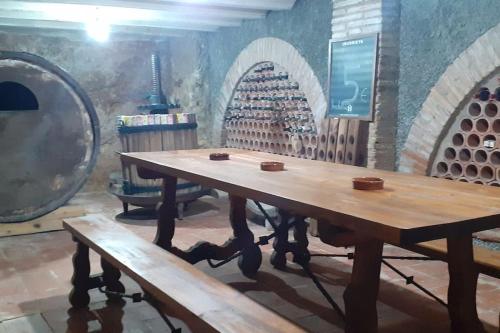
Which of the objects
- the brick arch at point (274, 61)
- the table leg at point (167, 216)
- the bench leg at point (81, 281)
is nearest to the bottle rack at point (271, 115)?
the brick arch at point (274, 61)

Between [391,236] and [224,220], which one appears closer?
[391,236]

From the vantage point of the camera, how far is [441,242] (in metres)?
2.74

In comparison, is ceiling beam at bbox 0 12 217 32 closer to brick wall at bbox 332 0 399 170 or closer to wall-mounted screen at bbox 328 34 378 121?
wall-mounted screen at bbox 328 34 378 121

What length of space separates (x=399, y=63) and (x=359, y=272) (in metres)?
2.77

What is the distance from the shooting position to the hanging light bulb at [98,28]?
627 cm

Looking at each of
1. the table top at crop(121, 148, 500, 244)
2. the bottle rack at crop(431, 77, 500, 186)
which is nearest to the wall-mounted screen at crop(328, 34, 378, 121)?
the bottle rack at crop(431, 77, 500, 186)

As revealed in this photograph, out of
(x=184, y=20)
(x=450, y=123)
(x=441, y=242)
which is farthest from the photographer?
(x=184, y=20)

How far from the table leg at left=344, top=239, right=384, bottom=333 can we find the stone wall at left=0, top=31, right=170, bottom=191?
599 cm

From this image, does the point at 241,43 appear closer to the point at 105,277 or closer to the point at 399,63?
the point at 399,63

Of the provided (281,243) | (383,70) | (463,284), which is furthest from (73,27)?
(463,284)

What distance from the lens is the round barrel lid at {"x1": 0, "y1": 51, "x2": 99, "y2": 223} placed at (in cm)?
435

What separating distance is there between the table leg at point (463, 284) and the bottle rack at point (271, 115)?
2874 mm

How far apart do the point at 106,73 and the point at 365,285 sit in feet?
20.8

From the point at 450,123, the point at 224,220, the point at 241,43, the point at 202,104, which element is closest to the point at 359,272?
the point at 450,123
